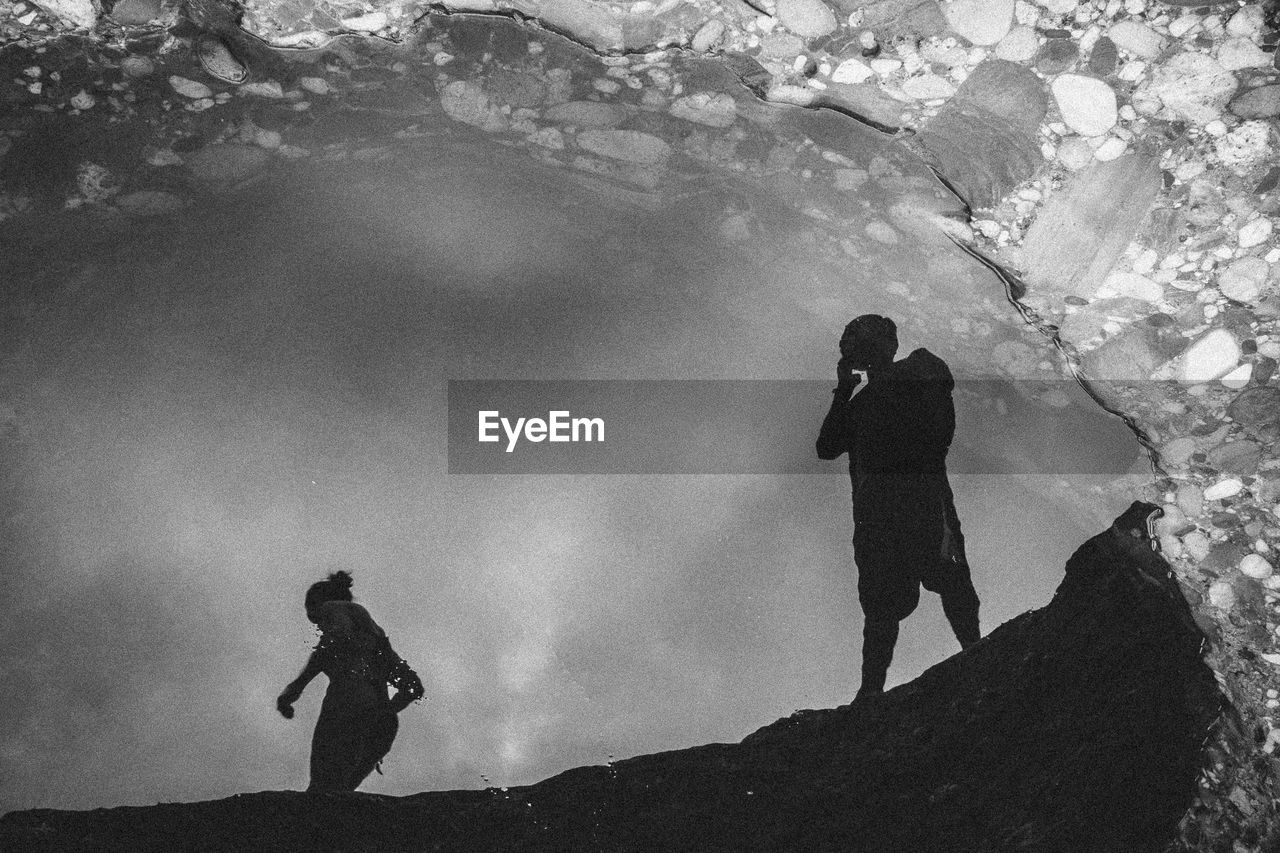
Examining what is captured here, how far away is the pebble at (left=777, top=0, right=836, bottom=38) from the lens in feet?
4.31

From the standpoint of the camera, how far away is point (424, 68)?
1428 millimetres

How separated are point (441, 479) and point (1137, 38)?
151 cm

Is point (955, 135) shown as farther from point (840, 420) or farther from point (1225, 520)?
point (1225, 520)

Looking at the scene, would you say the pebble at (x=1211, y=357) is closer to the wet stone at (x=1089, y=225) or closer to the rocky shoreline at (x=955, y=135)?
the rocky shoreline at (x=955, y=135)

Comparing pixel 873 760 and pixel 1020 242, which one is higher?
pixel 1020 242

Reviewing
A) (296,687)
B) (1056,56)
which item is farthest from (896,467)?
(296,687)

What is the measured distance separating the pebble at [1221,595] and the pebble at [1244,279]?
0.54 metres

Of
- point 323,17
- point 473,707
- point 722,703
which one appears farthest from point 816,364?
point 323,17

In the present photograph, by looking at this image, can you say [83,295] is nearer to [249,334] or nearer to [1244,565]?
[249,334]

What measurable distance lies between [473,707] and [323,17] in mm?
1353

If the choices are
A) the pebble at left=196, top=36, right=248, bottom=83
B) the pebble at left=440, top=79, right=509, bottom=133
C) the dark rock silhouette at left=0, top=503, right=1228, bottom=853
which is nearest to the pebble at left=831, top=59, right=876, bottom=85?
the pebble at left=440, top=79, right=509, bottom=133

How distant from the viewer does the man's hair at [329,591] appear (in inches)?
57.4

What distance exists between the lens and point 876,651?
1485 millimetres

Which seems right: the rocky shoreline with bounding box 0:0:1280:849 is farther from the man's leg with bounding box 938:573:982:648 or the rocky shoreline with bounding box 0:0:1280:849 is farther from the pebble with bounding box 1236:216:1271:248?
the man's leg with bounding box 938:573:982:648
